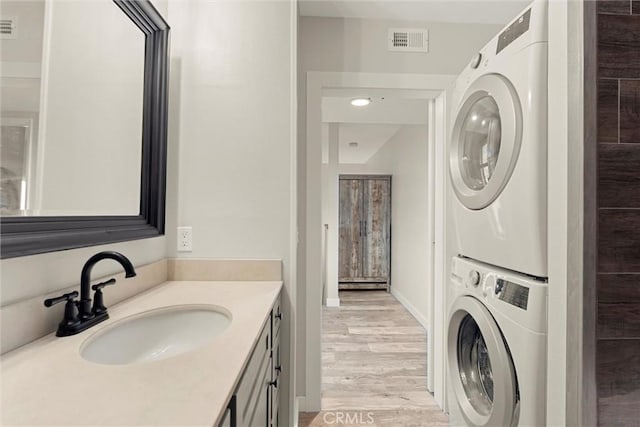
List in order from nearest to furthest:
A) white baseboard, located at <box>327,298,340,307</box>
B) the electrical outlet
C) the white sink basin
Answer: the white sink basin
the electrical outlet
white baseboard, located at <box>327,298,340,307</box>

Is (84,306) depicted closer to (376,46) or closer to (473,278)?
(473,278)

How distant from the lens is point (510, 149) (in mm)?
1111

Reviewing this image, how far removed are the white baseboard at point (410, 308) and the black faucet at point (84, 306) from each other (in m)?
2.79

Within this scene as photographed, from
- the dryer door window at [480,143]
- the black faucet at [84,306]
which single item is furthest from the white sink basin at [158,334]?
the dryer door window at [480,143]

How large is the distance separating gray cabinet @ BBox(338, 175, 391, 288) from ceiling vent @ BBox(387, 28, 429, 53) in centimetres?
337

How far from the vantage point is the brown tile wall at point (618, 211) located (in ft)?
3.43

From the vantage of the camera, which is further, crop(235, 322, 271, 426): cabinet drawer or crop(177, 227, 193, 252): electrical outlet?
crop(177, 227, 193, 252): electrical outlet

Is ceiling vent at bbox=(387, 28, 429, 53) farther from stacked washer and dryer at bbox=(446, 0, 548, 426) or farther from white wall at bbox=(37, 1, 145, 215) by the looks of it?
white wall at bbox=(37, 1, 145, 215)

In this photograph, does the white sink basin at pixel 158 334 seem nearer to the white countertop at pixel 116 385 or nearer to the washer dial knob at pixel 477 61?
the white countertop at pixel 116 385

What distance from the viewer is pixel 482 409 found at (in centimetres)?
138

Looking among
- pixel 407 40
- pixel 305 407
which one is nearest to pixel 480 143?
pixel 407 40

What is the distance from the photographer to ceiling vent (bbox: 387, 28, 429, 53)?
2.10m

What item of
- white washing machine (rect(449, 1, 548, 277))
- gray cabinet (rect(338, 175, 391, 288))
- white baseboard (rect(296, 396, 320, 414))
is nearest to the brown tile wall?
white washing machine (rect(449, 1, 548, 277))

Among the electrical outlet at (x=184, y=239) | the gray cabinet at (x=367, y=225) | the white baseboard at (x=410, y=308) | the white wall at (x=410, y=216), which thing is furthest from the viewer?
the gray cabinet at (x=367, y=225)
